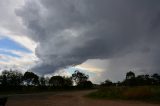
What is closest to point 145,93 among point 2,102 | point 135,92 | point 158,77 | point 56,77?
point 135,92

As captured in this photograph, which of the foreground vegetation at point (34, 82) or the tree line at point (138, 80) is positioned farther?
the tree line at point (138, 80)

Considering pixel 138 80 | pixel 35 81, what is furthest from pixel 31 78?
pixel 138 80

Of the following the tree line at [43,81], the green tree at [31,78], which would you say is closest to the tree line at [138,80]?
the tree line at [43,81]

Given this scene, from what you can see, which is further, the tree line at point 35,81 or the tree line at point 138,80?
the tree line at point 138,80

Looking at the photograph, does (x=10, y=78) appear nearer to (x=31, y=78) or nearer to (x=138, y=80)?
(x=31, y=78)

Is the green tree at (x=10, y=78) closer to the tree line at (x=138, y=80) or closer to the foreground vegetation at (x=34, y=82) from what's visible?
the foreground vegetation at (x=34, y=82)

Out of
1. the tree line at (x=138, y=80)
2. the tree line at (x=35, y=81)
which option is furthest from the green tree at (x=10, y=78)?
the tree line at (x=138, y=80)

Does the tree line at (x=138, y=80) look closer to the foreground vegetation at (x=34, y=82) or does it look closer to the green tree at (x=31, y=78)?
the foreground vegetation at (x=34, y=82)

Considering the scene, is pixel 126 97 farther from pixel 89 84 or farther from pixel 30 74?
pixel 89 84

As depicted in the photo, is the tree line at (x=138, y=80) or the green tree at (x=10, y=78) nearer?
the green tree at (x=10, y=78)

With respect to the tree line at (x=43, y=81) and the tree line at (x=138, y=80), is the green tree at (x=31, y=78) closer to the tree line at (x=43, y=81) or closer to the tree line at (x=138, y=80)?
the tree line at (x=43, y=81)

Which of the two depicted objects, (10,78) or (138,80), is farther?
(138,80)

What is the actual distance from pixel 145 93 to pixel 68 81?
9120 cm

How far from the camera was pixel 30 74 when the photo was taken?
116 meters
